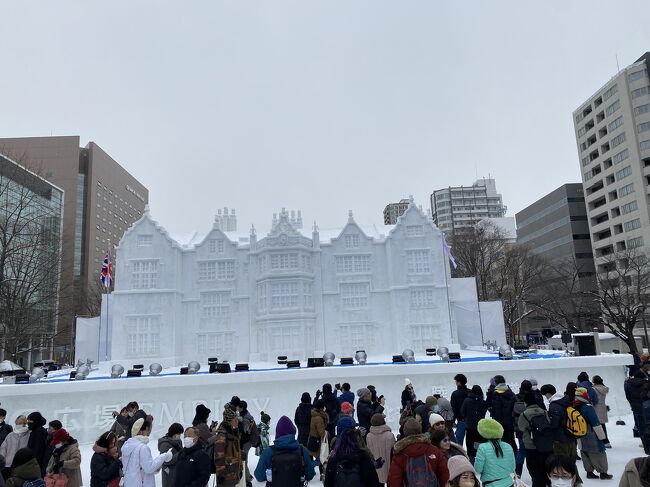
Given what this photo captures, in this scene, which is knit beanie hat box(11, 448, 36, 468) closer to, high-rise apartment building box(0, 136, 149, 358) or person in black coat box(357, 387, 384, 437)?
person in black coat box(357, 387, 384, 437)

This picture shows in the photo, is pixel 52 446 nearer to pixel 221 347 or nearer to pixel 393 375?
pixel 393 375

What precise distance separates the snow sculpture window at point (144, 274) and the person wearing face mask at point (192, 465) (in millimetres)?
31883

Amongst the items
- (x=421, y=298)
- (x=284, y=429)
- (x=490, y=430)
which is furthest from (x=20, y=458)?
(x=421, y=298)

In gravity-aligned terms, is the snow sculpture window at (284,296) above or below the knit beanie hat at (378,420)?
above

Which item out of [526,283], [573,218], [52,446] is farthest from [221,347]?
[573,218]

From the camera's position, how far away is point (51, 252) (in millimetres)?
42906

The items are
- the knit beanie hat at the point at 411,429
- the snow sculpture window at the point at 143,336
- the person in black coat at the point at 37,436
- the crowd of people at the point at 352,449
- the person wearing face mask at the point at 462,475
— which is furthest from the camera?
the snow sculpture window at the point at 143,336

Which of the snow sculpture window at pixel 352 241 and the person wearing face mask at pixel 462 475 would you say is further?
the snow sculpture window at pixel 352 241

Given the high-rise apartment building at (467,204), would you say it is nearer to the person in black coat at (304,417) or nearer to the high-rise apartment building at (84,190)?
the high-rise apartment building at (84,190)

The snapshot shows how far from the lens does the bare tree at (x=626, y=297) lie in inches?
1465

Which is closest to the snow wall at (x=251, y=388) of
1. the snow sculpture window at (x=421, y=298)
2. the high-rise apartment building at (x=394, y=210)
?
the snow sculpture window at (x=421, y=298)

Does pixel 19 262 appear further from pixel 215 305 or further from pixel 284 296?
pixel 284 296

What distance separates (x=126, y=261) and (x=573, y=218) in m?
75.5

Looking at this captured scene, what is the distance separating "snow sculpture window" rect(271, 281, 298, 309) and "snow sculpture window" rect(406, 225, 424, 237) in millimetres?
11199
